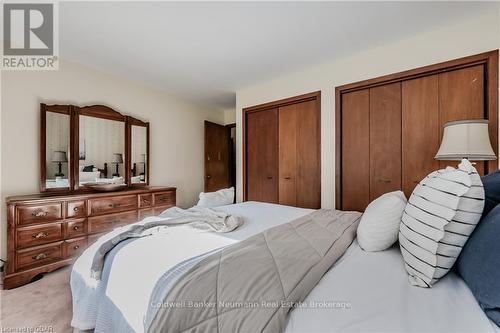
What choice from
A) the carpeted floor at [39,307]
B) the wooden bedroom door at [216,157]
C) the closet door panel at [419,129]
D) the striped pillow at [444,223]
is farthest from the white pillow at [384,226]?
the wooden bedroom door at [216,157]

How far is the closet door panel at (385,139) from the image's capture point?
93.7 inches

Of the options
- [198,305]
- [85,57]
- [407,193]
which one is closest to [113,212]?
[85,57]

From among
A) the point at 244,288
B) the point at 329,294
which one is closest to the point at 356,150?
the point at 329,294

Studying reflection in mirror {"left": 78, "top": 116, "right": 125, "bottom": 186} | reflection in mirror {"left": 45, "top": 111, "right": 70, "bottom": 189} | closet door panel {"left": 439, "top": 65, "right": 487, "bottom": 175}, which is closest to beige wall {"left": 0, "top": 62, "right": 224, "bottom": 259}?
reflection in mirror {"left": 45, "top": 111, "right": 70, "bottom": 189}

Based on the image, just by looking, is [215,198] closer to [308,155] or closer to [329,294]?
[308,155]

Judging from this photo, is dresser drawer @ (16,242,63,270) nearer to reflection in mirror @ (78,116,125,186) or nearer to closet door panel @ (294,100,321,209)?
reflection in mirror @ (78,116,125,186)

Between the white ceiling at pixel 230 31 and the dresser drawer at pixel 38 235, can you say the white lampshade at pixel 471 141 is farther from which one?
the dresser drawer at pixel 38 235

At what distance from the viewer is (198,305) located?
73 cm

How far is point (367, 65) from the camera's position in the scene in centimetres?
250

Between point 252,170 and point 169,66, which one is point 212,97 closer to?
point 169,66

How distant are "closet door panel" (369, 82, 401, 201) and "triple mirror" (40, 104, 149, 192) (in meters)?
3.06

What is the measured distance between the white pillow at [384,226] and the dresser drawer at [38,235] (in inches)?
107

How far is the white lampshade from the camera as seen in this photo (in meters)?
1.59

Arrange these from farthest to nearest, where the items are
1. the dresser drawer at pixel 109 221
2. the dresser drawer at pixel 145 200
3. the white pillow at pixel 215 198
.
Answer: the dresser drawer at pixel 145 200 → the dresser drawer at pixel 109 221 → the white pillow at pixel 215 198
